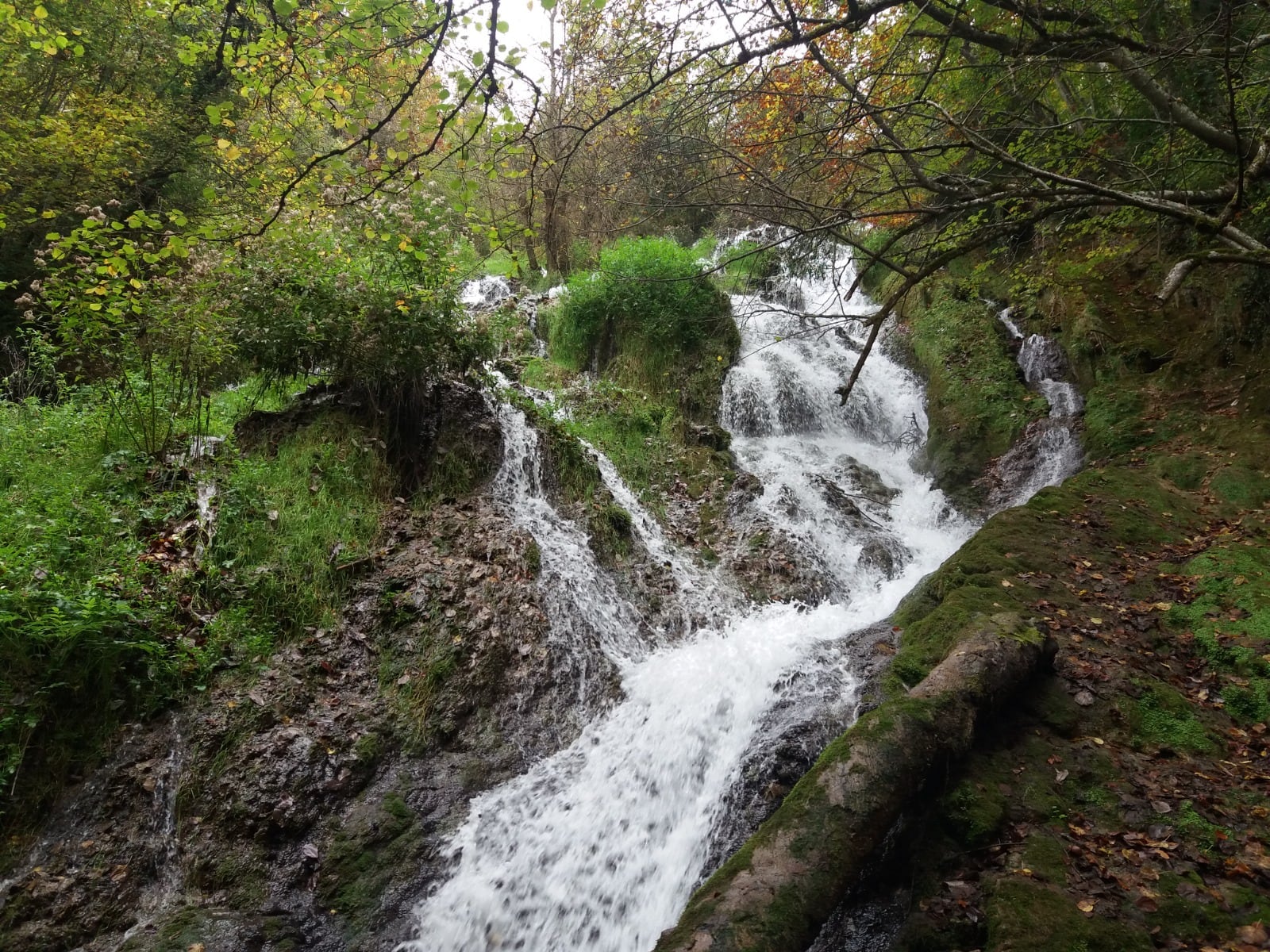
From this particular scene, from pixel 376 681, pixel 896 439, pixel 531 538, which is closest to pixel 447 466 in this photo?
pixel 531 538

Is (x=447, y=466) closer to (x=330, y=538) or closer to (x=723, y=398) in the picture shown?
(x=330, y=538)

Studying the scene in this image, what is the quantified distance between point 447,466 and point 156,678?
3379mm

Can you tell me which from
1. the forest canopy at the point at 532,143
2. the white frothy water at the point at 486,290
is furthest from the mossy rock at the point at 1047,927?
the white frothy water at the point at 486,290

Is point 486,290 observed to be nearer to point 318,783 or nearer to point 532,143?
point 318,783

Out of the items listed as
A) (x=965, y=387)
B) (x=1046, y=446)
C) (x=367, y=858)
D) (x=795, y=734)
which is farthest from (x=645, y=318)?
(x=367, y=858)

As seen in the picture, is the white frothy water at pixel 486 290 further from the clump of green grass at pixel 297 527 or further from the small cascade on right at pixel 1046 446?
the small cascade on right at pixel 1046 446

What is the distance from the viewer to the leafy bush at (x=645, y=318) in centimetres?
1070

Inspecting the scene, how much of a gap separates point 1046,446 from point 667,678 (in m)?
6.62

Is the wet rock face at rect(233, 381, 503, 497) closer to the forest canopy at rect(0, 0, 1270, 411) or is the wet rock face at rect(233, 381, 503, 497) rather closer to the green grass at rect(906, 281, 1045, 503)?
the forest canopy at rect(0, 0, 1270, 411)

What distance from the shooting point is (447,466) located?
6914 mm

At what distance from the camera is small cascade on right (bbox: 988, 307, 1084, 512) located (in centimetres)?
816

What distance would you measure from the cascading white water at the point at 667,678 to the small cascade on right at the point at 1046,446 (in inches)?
33.8

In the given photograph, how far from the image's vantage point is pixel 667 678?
5.72m

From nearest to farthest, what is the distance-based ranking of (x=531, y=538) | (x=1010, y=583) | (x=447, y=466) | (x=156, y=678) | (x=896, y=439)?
(x=156, y=678)
(x=1010, y=583)
(x=531, y=538)
(x=447, y=466)
(x=896, y=439)
